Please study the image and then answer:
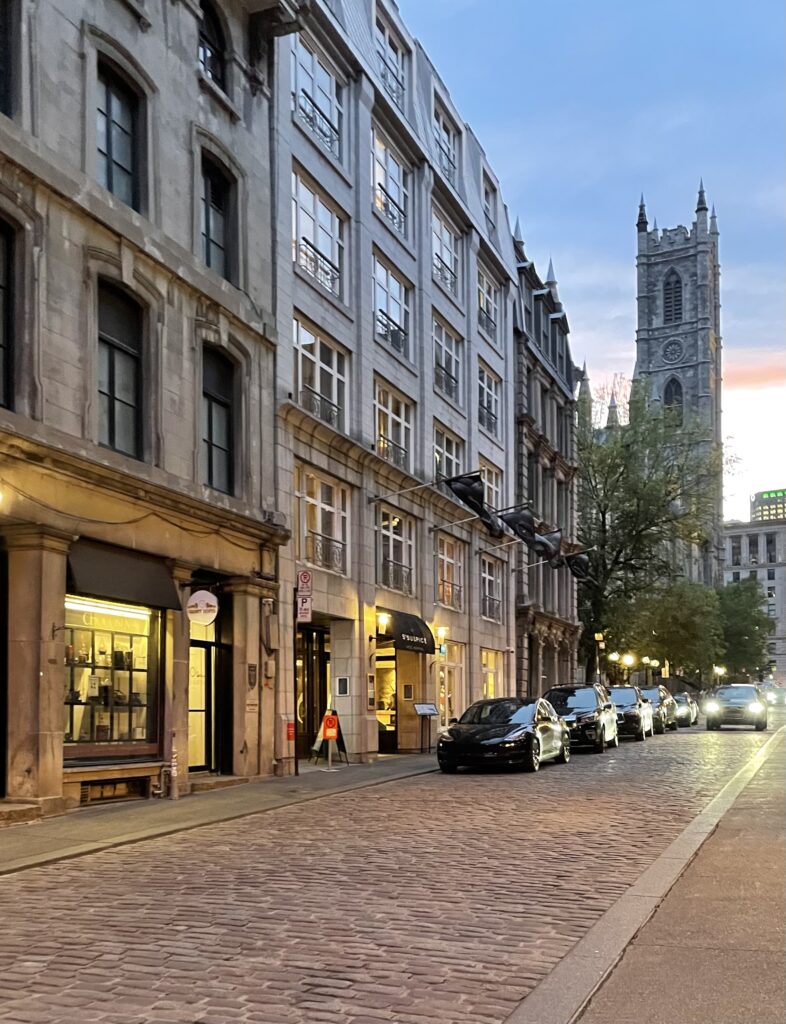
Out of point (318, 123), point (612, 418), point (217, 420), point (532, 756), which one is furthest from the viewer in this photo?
point (612, 418)

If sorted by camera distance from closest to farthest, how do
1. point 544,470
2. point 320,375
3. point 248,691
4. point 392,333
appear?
1. point 248,691
2. point 320,375
3. point 392,333
4. point 544,470

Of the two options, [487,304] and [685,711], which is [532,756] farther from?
[685,711]

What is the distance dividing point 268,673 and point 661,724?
2490 centimetres

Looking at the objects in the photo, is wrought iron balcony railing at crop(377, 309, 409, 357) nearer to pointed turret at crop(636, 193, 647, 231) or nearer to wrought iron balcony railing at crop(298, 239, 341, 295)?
wrought iron balcony railing at crop(298, 239, 341, 295)

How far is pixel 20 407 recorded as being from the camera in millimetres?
15258

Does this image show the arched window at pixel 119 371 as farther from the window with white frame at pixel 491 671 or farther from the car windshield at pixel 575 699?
the window with white frame at pixel 491 671

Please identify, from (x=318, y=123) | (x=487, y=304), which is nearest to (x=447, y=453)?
(x=487, y=304)

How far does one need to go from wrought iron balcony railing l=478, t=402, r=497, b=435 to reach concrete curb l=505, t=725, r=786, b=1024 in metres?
27.7

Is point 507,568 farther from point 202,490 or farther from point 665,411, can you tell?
point 202,490

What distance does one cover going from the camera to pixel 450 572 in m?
35.7

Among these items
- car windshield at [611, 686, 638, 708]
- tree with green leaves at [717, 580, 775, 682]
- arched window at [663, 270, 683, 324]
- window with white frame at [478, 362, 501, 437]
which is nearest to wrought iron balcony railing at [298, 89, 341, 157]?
window with white frame at [478, 362, 501, 437]

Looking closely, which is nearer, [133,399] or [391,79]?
[133,399]

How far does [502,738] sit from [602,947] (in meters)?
15.1

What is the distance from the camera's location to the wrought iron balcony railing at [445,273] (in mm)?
35625
